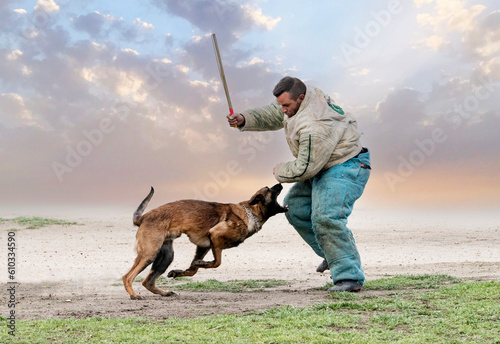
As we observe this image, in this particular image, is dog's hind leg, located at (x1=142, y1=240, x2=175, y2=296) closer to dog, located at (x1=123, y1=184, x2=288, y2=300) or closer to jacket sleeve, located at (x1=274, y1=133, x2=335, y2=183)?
dog, located at (x1=123, y1=184, x2=288, y2=300)

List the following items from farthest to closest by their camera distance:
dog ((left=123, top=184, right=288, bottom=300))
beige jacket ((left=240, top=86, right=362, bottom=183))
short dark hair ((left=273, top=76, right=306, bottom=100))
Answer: short dark hair ((left=273, top=76, right=306, bottom=100))
beige jacket ((left=240, top=86, right=362, bottom=183))
dog ((left=123, top=184, right=288, bottom=300))

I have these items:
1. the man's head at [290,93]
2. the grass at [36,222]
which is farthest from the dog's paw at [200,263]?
the grass at [36,222]

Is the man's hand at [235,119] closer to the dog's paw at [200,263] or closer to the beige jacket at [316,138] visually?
the beige jacket at [316,138]

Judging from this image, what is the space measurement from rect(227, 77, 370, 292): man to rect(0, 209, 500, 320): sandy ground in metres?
0.72

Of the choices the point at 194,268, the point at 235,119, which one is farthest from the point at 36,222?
the point at 194,268

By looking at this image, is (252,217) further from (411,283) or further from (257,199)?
(411,283)

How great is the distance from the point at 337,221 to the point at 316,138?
122cm

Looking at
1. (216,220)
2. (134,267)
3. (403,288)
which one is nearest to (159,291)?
(134,267)

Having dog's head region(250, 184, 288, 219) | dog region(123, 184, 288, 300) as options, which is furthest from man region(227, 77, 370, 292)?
dog region(123, 184, 288, 300)

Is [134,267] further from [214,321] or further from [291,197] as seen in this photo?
[291,197]

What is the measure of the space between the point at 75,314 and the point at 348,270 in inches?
146

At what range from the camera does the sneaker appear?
757 cm

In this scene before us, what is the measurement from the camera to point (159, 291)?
8008 mm

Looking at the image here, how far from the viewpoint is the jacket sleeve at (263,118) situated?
28.7 ft
